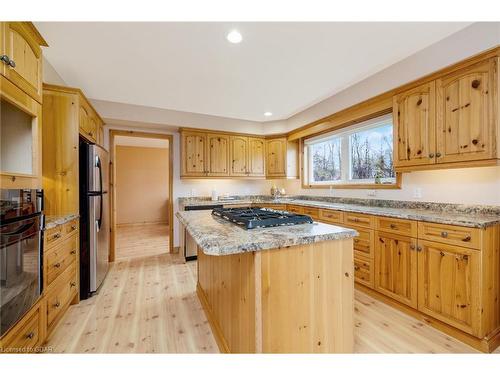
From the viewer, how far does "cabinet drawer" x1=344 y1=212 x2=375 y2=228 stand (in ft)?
7.64

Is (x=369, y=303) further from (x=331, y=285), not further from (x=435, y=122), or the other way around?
(x=435, y=122)

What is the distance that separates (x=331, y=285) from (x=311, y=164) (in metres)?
3.26

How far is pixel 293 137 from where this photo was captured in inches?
167

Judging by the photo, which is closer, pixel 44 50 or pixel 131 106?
pixel 44 50

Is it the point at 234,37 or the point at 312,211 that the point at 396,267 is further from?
the point at 234,37

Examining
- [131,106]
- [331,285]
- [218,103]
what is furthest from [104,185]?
[331,285]

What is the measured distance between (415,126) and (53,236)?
11.1 ft

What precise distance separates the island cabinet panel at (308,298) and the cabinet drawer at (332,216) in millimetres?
1419

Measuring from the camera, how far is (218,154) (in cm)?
406

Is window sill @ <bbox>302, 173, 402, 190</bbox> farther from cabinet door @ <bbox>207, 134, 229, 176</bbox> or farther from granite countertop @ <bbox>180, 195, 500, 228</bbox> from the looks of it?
cabinet door @ <bbox>207, 134, 229, 176</bbox>

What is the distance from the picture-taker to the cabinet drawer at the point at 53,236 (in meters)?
1.72

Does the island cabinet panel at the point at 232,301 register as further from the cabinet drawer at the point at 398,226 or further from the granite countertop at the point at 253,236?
the cabinet drawer at the point at 398,226

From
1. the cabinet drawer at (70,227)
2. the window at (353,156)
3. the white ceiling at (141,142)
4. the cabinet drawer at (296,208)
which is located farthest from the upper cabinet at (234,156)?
the white ceiling at (141,142)

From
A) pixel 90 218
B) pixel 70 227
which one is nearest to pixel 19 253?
pixel 70 227
